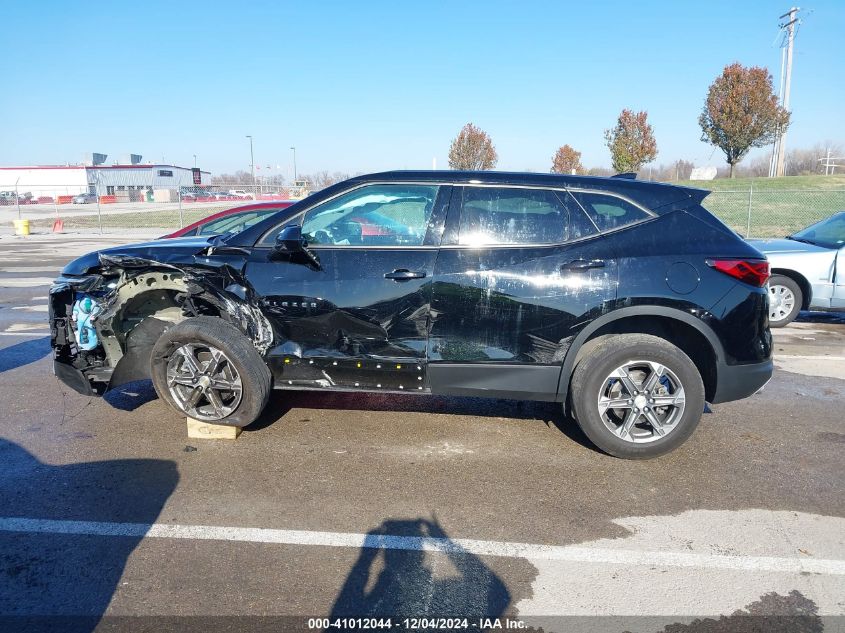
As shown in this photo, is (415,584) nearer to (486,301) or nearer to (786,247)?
(486,301)

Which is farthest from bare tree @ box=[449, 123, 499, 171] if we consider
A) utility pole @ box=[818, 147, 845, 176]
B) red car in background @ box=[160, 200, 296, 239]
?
red car in background @ box=[160, 200, 296, 239]

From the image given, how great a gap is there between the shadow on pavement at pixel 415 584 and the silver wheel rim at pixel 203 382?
1.70 meters

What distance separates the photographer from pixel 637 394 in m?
4.13

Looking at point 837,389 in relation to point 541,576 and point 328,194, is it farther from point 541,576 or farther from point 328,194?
point 328,194

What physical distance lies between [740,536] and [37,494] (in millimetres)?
3988

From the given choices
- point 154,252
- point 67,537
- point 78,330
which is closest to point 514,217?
point 154,252

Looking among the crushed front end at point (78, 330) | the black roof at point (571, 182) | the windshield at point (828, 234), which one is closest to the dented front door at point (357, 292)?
the black roof at point (571, 182)

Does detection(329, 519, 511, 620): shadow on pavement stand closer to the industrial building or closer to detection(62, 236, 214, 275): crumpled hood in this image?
detection(62, 236, 214, 275): crumpled hood

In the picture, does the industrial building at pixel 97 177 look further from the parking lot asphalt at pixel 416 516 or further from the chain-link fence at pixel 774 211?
the parking lot asphalt at pixel 416 516

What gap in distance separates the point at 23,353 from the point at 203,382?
153 inches

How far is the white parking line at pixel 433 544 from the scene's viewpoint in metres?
3.08

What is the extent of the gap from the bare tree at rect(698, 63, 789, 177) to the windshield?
119 feet

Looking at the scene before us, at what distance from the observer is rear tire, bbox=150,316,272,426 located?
4.36m

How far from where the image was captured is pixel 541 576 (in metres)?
2.96
